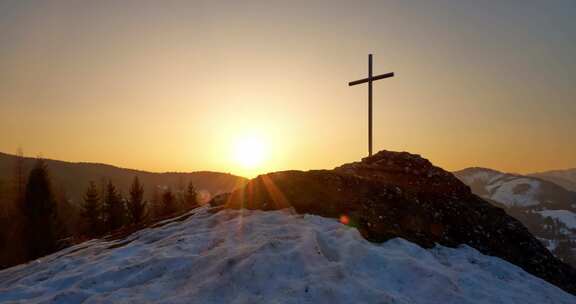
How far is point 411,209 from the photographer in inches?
571

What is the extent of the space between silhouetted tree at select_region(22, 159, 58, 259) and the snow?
39415 mm

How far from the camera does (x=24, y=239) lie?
4538cm

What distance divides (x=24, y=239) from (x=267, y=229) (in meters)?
47.0

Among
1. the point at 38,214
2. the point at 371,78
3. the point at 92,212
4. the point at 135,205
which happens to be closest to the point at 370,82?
the point at 371,78

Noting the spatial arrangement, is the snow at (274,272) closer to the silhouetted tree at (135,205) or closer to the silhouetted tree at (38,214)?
the silhouetted tree at (38,214)

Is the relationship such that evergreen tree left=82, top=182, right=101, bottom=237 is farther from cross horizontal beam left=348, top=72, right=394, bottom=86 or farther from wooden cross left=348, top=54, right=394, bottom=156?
wooden cross left=348, top=54, right=394, bottom=156

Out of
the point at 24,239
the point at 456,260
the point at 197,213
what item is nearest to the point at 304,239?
the point at 456,260

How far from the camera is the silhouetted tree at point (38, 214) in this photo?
45344 mm

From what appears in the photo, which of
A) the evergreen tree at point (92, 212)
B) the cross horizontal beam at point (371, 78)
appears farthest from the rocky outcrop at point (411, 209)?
the evergreen tree at point (92, 212)

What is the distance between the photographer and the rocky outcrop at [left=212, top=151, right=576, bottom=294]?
506 inches

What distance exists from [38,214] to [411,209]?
48.1 metres

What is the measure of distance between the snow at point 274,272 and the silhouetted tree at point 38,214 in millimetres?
39415

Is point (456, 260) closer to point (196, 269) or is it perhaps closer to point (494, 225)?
point (494, 225)

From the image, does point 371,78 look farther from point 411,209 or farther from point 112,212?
point 112,212
